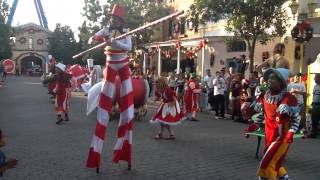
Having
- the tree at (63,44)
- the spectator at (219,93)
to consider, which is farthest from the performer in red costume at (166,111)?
the tree at (63,44)

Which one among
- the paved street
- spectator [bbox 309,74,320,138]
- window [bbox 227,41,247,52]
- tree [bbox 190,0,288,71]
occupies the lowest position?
the paved street

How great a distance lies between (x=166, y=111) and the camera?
11172 millimetres

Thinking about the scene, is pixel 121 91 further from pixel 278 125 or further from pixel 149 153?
pixel 278 125

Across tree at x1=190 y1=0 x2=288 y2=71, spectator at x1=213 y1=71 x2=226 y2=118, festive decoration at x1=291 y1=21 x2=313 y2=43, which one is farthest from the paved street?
tree at x1=190 y1=0 x2=288 y2=71

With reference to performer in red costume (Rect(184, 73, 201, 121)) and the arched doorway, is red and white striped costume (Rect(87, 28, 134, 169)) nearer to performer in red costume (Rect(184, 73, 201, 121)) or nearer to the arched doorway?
performer in red costume (Rect(184, 73, 201, 121))

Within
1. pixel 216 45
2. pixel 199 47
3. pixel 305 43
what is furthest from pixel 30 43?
pixel 305 43

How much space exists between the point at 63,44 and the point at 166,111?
2265 inches

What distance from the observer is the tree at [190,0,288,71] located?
60.0ft

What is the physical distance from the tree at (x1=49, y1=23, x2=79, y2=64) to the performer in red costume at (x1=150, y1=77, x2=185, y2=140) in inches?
2176

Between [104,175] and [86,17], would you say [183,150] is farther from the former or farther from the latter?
[86,17]

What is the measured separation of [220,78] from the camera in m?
16.7

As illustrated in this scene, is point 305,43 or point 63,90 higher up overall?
point 305,43

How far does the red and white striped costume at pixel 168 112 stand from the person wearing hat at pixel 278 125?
5069 mm

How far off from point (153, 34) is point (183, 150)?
92.0 feet
